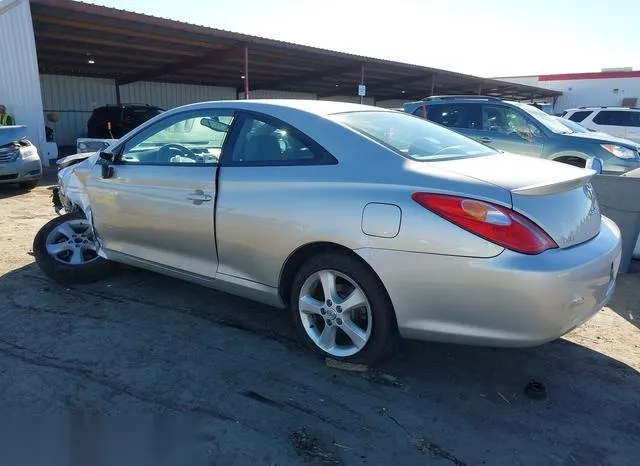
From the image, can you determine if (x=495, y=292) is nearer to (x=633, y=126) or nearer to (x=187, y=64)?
(x=633, y=126)

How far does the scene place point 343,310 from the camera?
9.62 ft

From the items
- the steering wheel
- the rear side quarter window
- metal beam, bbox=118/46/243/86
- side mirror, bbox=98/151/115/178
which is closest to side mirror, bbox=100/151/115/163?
side mirror, bbox=98/151/115/178

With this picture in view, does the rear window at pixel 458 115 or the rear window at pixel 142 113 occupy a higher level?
the rear window at pixel 458 115

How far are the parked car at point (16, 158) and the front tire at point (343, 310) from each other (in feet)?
27.4

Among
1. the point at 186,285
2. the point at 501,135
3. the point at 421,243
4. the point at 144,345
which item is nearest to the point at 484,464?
the point at 421,243

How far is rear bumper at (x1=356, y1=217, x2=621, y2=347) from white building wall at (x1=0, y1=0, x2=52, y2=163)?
501 inches

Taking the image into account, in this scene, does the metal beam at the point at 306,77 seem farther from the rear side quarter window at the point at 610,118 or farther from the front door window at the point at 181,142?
the front door window at the point at 181,142

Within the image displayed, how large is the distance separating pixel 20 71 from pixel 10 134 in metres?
4.28

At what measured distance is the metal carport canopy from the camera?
541 inches

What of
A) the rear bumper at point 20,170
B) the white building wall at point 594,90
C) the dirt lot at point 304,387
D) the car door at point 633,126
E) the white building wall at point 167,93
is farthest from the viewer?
the white building wall at point 594,90

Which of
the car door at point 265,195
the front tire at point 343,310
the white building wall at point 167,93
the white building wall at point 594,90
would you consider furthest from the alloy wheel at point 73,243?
the white building wall at point 594,90

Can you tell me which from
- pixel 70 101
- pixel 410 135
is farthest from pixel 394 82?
pixel 410 135

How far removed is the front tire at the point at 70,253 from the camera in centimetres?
434

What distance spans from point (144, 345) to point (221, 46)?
16.0m
